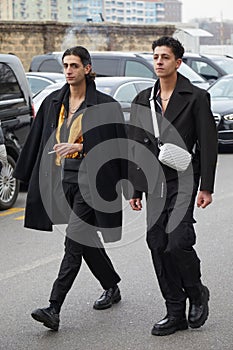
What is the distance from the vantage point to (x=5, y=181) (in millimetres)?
11211

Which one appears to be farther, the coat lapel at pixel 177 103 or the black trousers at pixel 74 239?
the black trousers at pixel 74 239

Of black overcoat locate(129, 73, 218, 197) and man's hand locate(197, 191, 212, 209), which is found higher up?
black overcoat locate(129, 73, 218, 197)

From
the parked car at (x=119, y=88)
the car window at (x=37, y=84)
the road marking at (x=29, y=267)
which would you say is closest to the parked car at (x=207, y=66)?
the car window at (x=37, y=84)

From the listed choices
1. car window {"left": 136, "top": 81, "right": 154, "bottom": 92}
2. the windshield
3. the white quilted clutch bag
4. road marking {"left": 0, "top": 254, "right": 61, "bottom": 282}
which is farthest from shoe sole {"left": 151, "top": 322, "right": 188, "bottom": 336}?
the windshield

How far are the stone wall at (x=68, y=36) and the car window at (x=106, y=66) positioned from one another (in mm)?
11458

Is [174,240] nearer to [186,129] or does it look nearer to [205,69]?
[186,129]

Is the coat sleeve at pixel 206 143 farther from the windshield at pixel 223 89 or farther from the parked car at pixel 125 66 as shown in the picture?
the parked car at pixel 125 66

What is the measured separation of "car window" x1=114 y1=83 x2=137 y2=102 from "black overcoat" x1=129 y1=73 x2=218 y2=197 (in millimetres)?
9979

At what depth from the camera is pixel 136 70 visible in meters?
23.4

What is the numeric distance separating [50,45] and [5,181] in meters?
24.9

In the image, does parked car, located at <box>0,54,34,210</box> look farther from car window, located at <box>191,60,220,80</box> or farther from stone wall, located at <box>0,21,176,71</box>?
stone wall, located at <box>0,21,176,71</box>

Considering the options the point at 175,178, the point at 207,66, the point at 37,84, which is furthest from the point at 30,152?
the point at 207,66

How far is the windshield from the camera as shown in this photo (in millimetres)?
19125

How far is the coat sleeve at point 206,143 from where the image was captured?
5.70 meters
